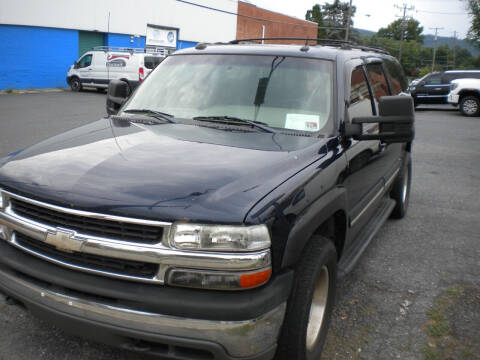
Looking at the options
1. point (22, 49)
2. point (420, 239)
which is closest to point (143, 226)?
point (420, 239)

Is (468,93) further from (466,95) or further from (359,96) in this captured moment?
(359,96)

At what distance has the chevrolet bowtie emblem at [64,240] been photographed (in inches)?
91.5

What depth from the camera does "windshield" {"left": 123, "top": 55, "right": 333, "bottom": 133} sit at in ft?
11.5

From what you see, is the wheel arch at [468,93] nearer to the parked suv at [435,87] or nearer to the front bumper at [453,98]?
the front bumper at [453,98]

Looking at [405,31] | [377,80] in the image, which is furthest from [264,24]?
[405,31]

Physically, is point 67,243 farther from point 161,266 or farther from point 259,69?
point 259,69

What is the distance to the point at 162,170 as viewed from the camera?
255cm

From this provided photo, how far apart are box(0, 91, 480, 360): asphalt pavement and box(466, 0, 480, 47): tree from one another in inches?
1920

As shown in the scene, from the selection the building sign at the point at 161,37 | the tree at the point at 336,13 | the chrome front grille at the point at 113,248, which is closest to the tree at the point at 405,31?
the tree at the point at 336,13

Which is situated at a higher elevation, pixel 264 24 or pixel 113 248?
pixel 264 24

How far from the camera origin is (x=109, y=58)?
22.8 metres

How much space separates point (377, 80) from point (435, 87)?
18.2 metres

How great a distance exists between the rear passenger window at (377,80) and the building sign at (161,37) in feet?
91.3

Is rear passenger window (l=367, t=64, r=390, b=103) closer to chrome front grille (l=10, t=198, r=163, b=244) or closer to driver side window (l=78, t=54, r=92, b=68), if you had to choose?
chrome front grille (l=10, t=198, r=163, b=244)
